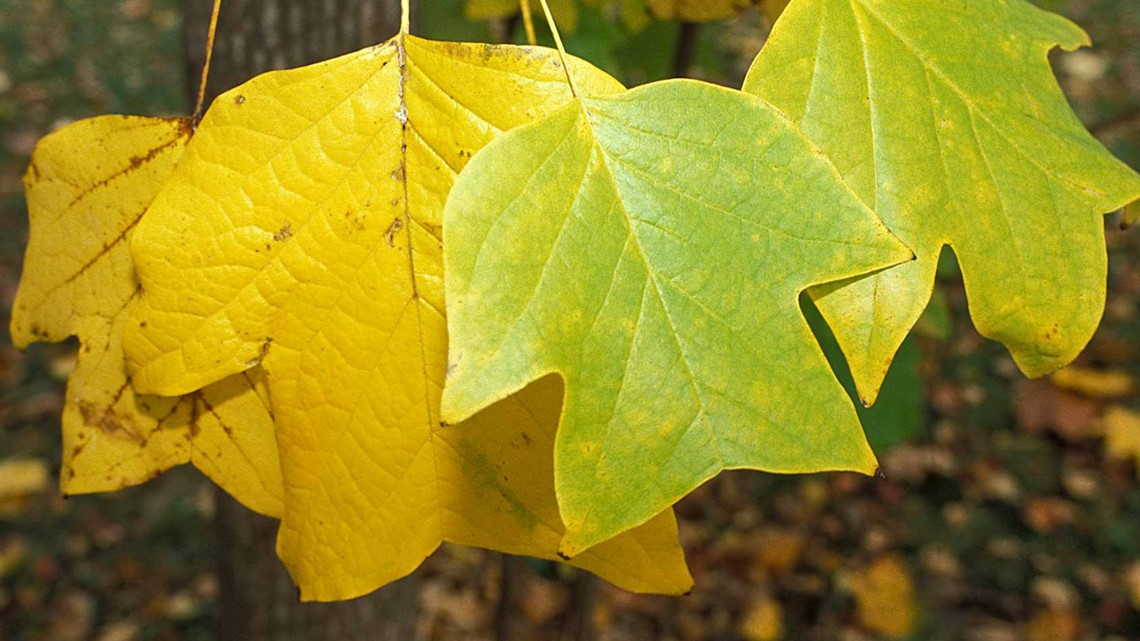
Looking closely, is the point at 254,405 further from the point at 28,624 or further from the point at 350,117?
the point at 28,624

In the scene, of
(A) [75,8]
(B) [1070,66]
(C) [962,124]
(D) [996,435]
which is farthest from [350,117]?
(A) [75,8]

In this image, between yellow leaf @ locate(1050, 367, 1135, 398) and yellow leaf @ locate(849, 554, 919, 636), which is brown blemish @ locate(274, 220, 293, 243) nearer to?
A: yellow leaf @ locate(849, 554, 919, 636)

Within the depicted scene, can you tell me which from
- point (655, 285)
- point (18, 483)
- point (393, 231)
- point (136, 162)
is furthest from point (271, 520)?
point (18, 483)

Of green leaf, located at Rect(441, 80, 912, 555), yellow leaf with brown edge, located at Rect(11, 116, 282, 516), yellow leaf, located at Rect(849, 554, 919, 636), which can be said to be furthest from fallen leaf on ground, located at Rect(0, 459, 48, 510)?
green leaf, located at Rect(441, 80, 912, 555)

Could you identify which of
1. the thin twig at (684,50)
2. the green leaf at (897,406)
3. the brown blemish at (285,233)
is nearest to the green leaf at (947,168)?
the brown blemish at (285,233)

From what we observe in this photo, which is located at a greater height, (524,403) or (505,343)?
(505,343)

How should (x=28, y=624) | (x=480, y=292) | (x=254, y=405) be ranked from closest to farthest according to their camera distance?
(x=480, y=292) < (x=254, y=405) < (x=28, y=624)

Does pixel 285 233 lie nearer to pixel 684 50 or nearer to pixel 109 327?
pixel 109 327
